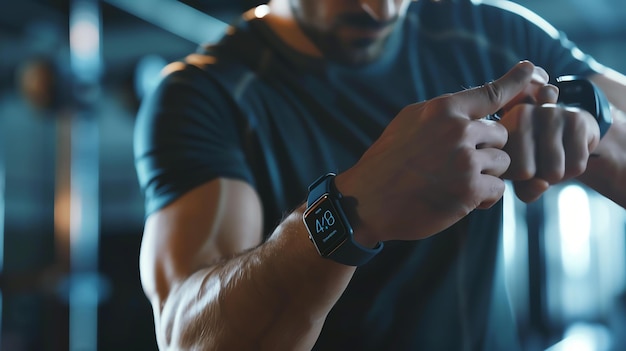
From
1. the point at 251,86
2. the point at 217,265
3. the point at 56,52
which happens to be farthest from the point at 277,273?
the point at 56,52

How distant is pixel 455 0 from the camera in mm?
576

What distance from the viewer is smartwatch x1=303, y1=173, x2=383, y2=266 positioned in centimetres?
46

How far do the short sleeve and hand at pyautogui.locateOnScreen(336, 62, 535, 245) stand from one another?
210mm

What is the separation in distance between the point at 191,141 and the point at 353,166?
0.22 m

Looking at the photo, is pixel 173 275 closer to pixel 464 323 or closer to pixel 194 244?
pixel 194 244

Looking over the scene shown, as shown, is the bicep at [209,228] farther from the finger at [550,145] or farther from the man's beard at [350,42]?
the finger at [550,145]

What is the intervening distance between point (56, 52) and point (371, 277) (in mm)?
1143

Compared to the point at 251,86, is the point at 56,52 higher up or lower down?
lower down

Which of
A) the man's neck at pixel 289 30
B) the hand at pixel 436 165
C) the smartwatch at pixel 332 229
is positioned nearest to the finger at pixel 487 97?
the hand at pixel 436 165

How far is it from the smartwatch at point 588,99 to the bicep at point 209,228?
0.29 m

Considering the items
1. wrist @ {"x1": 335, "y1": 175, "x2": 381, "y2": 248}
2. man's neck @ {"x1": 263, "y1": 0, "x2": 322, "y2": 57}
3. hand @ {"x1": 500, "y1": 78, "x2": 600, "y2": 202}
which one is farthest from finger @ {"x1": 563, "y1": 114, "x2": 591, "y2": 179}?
man's neck @ {"x1": 263, "y1": 0, "x2": 322, "y2": 57}

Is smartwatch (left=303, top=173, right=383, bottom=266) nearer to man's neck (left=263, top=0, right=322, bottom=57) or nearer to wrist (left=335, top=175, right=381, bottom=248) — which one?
wrist (left=335, top=175, right=381, bottom=248)

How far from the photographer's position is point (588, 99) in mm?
467

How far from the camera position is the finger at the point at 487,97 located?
1.38 ft
